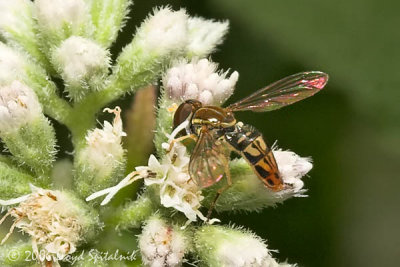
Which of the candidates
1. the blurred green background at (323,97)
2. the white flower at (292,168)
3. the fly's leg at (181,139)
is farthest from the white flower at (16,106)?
the blurred green background at (323,97)

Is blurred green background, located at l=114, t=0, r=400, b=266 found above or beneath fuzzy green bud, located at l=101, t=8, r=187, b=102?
beneath

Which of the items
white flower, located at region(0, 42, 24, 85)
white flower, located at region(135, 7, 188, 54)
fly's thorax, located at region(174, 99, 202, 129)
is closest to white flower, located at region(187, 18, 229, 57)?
white flower, located at region(135, 7, 188, 54)

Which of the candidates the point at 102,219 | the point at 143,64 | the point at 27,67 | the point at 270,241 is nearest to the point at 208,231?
the point at 102,219

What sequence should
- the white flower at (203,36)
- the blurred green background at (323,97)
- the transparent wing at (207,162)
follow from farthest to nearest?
the blurred green background at (323,97), the white flower at (203,36), the transparent wing at (207,162)

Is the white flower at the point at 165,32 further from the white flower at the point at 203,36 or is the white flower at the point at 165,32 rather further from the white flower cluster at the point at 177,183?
the white flower cluster at the point at 177,183

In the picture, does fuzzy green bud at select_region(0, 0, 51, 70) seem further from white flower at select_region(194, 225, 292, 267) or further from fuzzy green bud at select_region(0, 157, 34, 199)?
white flower at select_region(194, 225, 292, 267)

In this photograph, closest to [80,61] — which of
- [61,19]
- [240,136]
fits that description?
[61,19]

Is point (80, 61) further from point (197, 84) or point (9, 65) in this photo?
point (197, 84)
